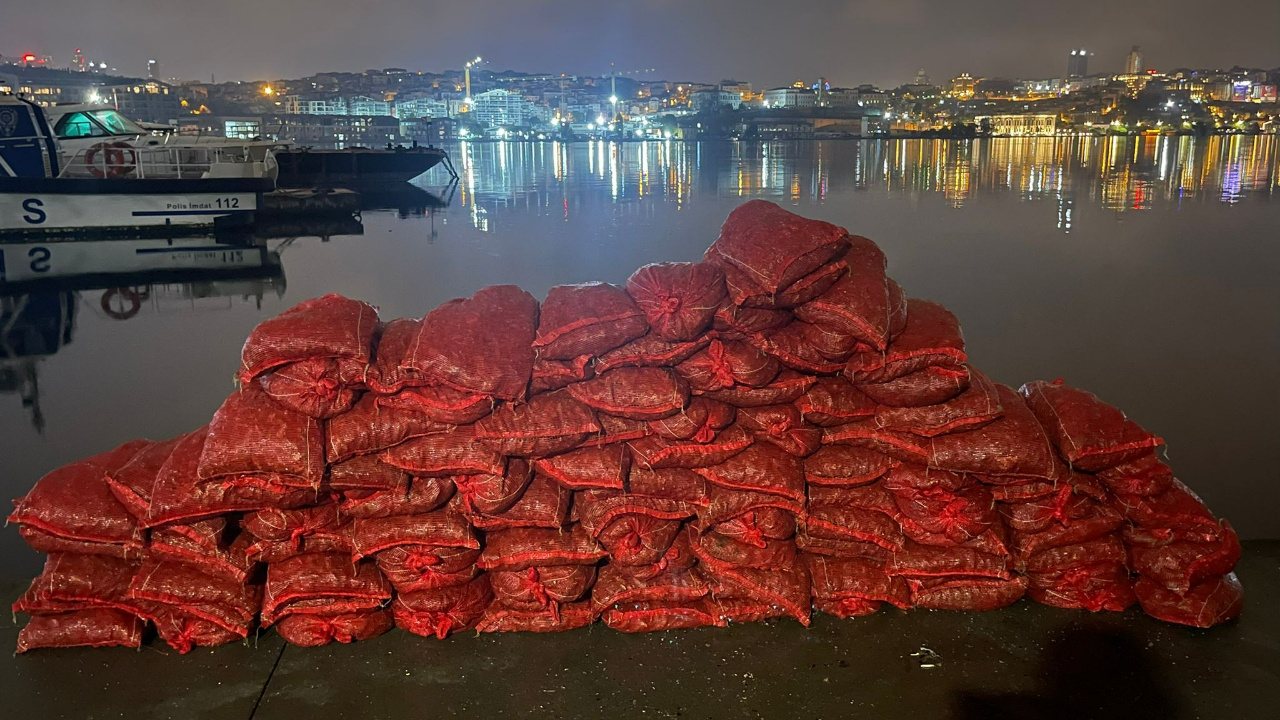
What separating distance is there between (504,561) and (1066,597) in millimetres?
2406

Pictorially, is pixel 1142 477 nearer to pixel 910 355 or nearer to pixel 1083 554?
pixel 1083 554

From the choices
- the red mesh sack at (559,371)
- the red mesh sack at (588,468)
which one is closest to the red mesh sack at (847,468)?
the red mesh sack at (588,468)

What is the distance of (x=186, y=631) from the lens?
319 cm

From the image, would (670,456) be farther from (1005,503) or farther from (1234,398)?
(1234,398)

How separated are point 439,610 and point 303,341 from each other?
124 centimetres

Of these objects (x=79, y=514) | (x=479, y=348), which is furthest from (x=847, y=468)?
(x=79, y=514)

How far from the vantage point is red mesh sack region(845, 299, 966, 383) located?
3363mm

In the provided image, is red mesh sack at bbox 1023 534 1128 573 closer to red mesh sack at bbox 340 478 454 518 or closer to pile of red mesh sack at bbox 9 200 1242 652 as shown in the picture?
pile of red mesh sack at bbox 9 200 1242 652

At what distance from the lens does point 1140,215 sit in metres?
17.8

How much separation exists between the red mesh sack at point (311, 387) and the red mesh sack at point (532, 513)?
693 mm

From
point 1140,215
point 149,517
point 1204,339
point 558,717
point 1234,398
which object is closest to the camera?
point 558,717

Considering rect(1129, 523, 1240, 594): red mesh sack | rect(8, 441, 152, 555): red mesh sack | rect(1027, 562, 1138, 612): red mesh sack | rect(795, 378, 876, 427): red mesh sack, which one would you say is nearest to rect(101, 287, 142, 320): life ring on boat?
rect(8, 441, 152, 555): red mesh sack

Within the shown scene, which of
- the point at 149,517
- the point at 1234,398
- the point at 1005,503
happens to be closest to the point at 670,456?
the point at 1005,503

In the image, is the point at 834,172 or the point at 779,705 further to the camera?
the point at 834,172
